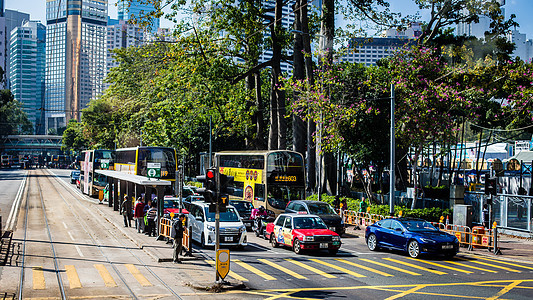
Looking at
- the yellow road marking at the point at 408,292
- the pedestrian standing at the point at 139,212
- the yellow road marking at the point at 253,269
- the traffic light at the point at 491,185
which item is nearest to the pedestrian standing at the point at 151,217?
the pedestrian standing at the point at 139,212

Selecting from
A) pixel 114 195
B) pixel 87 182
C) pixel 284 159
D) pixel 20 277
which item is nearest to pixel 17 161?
pixel 87 182

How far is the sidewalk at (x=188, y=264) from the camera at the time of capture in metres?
13.6

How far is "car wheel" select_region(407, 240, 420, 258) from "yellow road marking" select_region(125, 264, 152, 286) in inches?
404

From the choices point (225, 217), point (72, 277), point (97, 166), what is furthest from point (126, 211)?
point (97, 166)

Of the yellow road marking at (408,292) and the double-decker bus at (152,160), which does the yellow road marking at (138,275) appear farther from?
the double-decker bus at (152,160)

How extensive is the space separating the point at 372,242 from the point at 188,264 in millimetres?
8470

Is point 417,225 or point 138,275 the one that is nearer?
point 138,275

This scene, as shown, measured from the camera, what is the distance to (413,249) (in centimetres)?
1967

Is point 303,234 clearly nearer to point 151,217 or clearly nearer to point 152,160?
point 151,217

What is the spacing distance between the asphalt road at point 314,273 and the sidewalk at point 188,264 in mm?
342

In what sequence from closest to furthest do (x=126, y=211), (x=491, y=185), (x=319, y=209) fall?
1. (x=491, y=185)
2. (x=319, y=209)
3. (x=126, y=211)

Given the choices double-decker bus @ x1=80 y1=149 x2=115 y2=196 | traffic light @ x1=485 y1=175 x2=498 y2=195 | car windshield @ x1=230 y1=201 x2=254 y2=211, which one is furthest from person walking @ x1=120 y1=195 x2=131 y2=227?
double-decker bus @ x1=80 y1=149 x2=115 y2=196

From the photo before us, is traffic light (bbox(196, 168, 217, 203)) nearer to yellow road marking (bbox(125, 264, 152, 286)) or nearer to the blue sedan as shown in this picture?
yellow road marking (bbox(125, 264, 152, 286))

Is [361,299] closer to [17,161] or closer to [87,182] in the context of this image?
[87,182]
